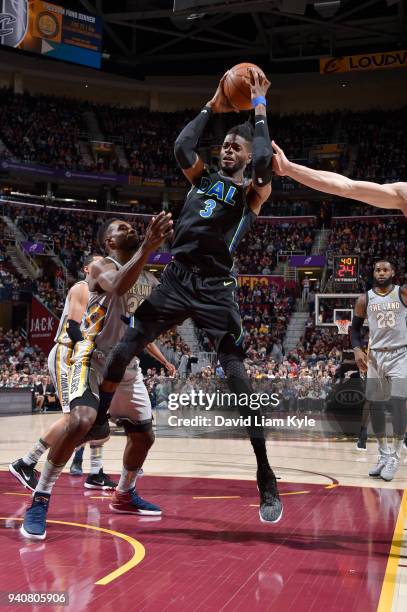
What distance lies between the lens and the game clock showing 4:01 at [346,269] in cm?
2394

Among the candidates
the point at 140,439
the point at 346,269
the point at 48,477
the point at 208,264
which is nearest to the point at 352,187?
the point at 208,264

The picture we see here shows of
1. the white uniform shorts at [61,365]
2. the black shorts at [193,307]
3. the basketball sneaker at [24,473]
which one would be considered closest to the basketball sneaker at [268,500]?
the black shorts at [193,307]

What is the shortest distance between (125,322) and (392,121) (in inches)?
1201

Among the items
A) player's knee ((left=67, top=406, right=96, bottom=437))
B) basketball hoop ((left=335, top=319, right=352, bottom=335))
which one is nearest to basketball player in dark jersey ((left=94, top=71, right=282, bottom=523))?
player's knee ((left=67, top=406, right=96, bottom=437))

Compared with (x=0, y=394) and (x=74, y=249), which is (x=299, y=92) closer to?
(x=74, y=249)

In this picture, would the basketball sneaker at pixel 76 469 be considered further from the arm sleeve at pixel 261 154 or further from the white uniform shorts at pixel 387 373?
the arm sleeve at pixel 261 154

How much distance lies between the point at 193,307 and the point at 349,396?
8.14 meters

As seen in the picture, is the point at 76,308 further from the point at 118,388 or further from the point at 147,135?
the point at 147,135

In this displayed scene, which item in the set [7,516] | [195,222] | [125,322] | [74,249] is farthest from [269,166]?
[74,249]

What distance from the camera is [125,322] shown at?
486cm

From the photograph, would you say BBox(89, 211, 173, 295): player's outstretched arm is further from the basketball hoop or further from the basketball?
the basketball hoop

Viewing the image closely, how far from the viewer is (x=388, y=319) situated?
756cm

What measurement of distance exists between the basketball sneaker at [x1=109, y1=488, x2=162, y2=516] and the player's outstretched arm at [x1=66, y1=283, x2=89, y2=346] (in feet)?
4.38

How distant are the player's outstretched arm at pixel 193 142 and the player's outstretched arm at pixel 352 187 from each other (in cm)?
54
